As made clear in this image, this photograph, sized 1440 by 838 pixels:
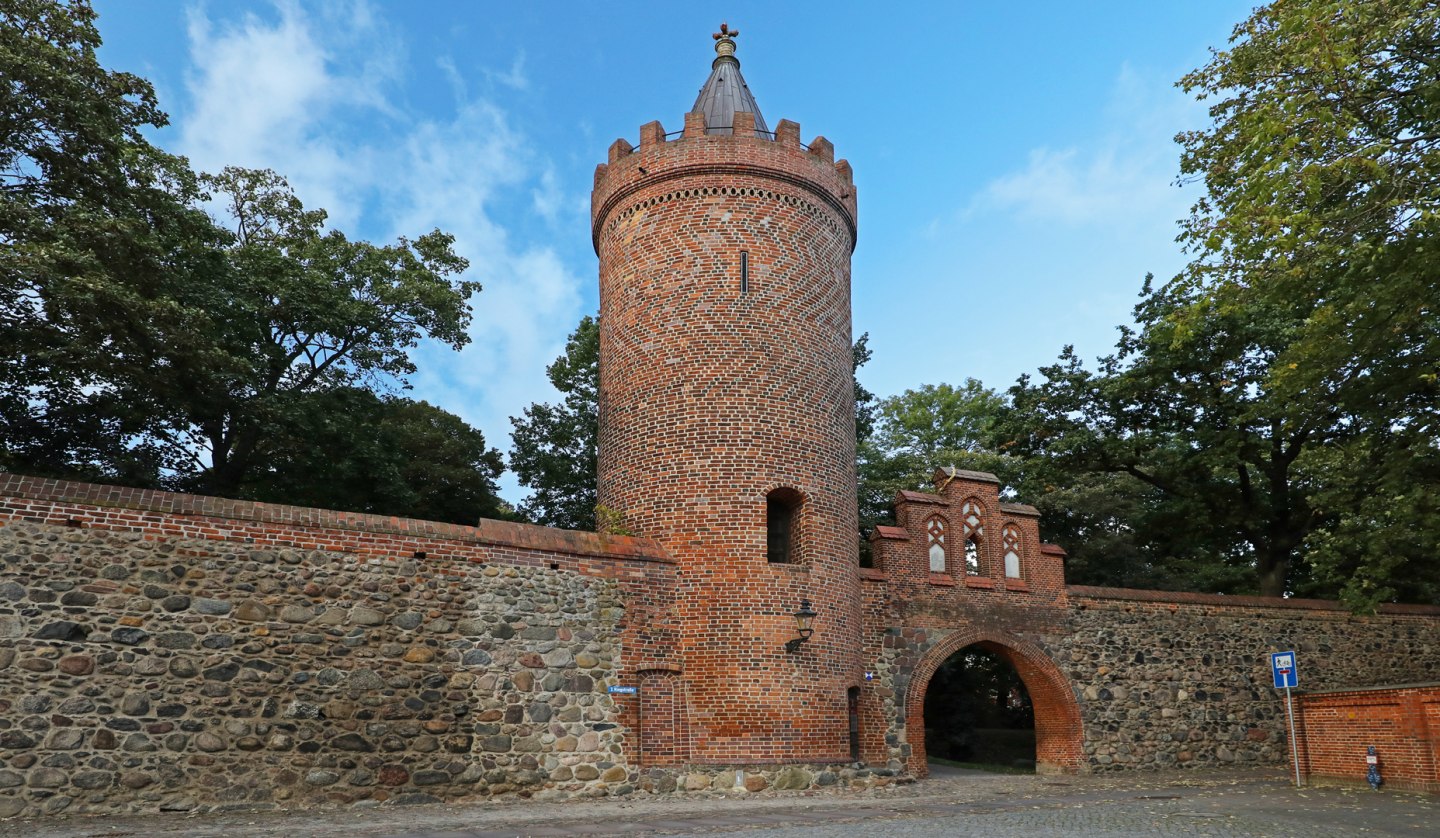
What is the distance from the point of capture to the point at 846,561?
15672 mm

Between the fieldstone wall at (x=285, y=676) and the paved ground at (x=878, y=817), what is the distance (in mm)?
458

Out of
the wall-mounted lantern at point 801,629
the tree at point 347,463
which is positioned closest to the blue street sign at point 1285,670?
the wall-mounted lantern at point 801,629

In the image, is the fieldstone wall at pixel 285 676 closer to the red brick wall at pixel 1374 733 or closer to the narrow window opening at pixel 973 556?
the narrow window opening at pixel 973 556

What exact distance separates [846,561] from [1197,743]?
8.36 metres

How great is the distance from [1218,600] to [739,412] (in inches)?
433

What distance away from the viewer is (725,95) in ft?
57.9

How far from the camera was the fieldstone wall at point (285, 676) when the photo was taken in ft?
33.1

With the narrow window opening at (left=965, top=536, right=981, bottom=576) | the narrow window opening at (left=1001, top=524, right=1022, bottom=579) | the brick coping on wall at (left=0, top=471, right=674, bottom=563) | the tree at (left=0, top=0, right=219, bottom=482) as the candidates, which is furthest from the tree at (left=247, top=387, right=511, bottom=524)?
the narrow window opening at (left=1001, top=524, right=1022, bottom=579)

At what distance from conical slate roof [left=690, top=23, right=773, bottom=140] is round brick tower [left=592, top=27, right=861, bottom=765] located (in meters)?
0.07

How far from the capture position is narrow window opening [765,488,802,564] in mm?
15266

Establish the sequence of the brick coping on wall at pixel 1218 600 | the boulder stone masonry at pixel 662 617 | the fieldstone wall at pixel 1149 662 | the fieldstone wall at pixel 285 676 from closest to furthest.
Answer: the fieldstone wall at pixel 285 676 < the boulder stone masonry at pixel 662 617 < the fieldstone wall at pixel 1149 662 < the brick coping on wall at pixel 1218 600

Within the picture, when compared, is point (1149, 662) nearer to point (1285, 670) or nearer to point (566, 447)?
point (1285, 670)

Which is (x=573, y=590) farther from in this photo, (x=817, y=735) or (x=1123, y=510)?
(x=1123, y=510)

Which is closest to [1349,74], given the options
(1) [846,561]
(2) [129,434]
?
(1) [846,561]
